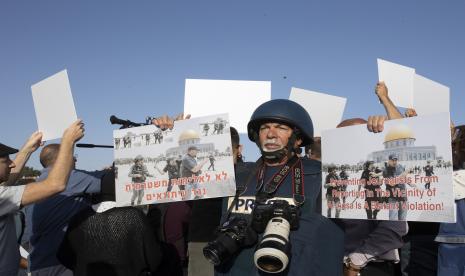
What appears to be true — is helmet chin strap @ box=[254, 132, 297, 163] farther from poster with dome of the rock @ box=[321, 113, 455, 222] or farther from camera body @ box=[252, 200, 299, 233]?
camera body @ box=[252, 200, 299, 233]

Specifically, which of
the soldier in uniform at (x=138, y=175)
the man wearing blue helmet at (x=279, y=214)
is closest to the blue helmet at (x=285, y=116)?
the man wearing blue helmet at (x=279, y=214)

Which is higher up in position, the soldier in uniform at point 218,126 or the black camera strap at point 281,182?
the soldier in uniform at point 218,126

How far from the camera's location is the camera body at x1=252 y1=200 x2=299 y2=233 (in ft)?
9.50

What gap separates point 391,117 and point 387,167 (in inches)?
21.1

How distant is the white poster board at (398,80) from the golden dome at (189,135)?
5.57ft

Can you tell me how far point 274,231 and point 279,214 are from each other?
215mm

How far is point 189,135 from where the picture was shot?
3.69m

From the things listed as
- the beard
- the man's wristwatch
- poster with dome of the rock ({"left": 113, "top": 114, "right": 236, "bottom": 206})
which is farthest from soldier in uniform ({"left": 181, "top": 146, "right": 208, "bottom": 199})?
the man's wristwatch

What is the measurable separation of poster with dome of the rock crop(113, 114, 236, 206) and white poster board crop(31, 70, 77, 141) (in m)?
0.48

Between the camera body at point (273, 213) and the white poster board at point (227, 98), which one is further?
the white poster board at point (227, 98)

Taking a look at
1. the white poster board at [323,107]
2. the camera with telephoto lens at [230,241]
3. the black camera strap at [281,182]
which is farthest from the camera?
the white poster board at [323,107]

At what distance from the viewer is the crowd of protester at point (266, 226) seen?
9.84ft

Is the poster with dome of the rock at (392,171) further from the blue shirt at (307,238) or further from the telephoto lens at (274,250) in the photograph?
the telephoto lens at (274,250)

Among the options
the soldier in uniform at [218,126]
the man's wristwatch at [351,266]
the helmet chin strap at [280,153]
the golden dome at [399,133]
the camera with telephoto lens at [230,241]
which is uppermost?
the soldier in uniform at [218,126]
